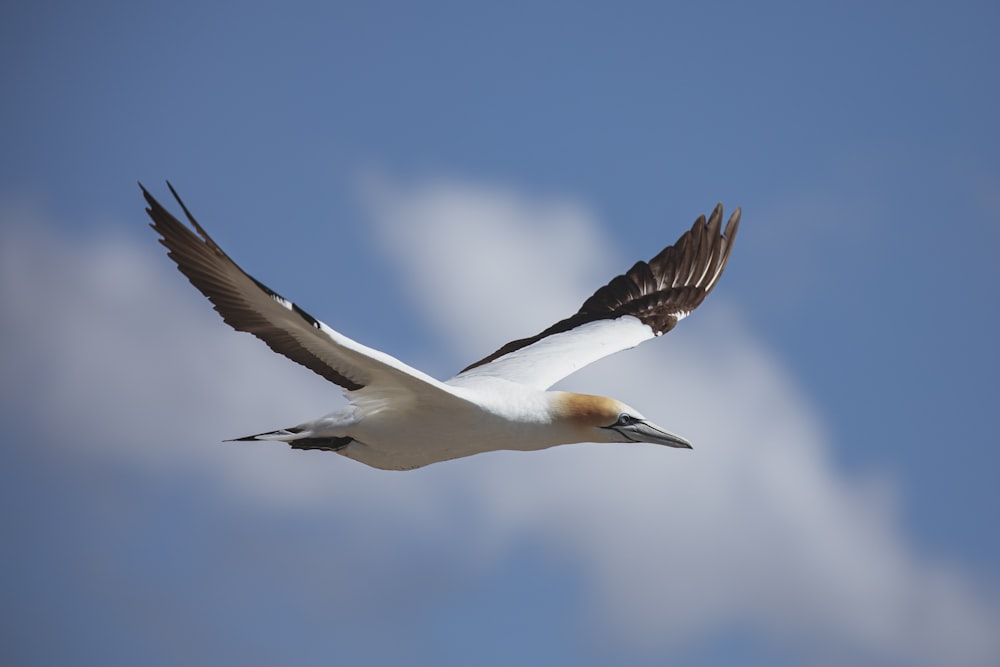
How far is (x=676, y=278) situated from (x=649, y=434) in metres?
3.55

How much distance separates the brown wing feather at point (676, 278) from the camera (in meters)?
13.6

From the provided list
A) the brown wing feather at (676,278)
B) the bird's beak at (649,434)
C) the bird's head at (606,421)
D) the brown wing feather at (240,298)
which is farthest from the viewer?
the brown wing feather at (676,278)

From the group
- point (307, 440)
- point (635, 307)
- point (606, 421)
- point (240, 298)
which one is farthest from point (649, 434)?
point (240, 298)

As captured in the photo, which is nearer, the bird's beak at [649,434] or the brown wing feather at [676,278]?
the bird's beak at [649,434]

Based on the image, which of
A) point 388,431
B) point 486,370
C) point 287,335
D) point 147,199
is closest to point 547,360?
point 486,370

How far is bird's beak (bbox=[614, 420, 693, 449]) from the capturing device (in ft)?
34.6

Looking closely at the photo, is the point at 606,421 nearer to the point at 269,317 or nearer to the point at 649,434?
the point at 649,434

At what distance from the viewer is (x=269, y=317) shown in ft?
30.1

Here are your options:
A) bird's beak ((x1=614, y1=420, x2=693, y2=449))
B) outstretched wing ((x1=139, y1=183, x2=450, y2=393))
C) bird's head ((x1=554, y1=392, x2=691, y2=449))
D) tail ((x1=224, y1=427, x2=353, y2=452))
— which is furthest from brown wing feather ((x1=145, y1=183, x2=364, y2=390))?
bird's beak ((x1=614, y1=420, x2=693, y2=449))

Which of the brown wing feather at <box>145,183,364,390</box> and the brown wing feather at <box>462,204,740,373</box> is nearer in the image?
the brown wing feather at <box>145,183,364,390</box>

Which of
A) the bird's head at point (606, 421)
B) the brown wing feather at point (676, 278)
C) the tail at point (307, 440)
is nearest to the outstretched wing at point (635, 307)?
the brown wing feather at point (676, 278)

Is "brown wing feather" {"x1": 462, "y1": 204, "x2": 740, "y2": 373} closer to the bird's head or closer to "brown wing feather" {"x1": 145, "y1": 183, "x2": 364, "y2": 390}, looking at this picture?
the bird's head

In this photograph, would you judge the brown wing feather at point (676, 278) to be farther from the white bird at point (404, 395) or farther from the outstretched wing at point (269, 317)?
the outstretched wing at point (269, 317)

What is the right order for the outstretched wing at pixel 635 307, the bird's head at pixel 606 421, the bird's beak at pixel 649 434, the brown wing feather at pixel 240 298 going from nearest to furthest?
1. the brown wing feather at pixel 240 298
2. the bird's head at pixel 606 421
3. the bird's beak at pixel 649 434
4. the outstretched wing at pixel 635 307
